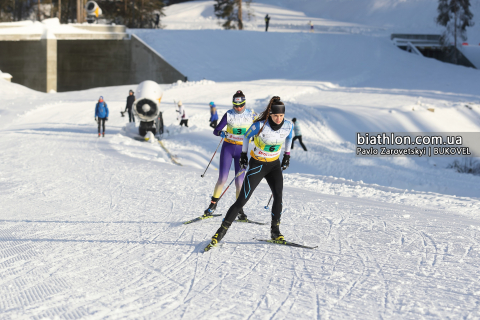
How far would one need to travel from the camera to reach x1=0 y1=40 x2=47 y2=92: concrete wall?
102 feet

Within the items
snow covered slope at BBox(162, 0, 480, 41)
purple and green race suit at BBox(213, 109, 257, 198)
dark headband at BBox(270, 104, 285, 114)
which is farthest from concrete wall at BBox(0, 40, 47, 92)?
snow covered slope at BBox(162, 0, 480, 41)

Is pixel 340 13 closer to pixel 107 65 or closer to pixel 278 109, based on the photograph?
pixel 107 65

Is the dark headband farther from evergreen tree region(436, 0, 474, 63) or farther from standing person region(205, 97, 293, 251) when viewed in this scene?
evergreen tree region(436, 0, 474, 63)

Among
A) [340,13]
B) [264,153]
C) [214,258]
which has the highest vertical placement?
[340,13]

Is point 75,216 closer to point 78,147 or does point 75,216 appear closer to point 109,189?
point 109,189

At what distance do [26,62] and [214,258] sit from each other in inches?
1204

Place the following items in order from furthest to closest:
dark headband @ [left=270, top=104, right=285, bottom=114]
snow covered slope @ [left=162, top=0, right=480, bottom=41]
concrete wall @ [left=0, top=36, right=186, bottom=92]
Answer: snow covered slope @ [left=162, top=0, right=480, bottom=41], concrete wall @ [left=0, top=36, right=186, bottom=92], dark headband @ [left=270, top=104, right=285, bottom=114]

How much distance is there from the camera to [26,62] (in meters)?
31.5

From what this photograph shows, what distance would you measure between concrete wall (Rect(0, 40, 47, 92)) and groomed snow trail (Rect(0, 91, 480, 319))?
2471 centimetres

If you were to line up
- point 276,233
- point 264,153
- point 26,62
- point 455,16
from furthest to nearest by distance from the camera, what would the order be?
point 455,16 → point 26,62 → point 276,233 → point 264,153

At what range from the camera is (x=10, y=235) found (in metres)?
6.20

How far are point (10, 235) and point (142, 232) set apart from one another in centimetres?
170

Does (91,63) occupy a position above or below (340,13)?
below

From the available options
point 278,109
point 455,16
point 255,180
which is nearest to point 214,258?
point 255,180
